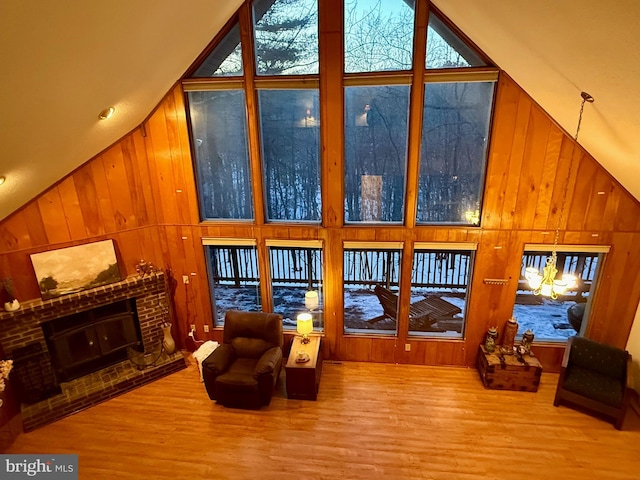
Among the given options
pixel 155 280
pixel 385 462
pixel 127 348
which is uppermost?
pixel 155 280

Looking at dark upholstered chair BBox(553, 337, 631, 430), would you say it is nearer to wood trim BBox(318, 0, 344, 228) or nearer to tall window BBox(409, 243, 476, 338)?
tall window BBox(409, 243, 476, 338)

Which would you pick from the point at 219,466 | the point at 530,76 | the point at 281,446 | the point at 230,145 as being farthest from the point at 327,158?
the point at 219,466

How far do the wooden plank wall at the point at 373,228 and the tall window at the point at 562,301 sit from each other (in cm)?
12

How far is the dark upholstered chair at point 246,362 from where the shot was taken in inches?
164

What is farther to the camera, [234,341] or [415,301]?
[415,301]

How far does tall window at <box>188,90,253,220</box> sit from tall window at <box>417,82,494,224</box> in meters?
2.35

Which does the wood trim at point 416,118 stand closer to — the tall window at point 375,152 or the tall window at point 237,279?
the tall window at point 375,152

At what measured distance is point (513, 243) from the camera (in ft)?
14.3

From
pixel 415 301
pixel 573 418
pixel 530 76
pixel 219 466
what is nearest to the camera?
pixel 530 76

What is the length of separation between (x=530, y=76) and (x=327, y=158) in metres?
2.28

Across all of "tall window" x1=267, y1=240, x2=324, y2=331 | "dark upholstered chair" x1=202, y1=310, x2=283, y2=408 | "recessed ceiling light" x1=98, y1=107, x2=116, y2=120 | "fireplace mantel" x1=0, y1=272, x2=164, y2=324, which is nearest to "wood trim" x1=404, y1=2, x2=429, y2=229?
"tall window" x1=267, y1=240, x2=324, y2=331

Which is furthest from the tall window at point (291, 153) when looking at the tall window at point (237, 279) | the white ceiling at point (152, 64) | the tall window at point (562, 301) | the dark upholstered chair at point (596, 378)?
the dark upholstered chair at point (596, 378)

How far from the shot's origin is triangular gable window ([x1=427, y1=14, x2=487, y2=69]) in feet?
12.7

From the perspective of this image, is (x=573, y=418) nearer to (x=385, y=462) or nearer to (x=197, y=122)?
(x=385, y=462)
